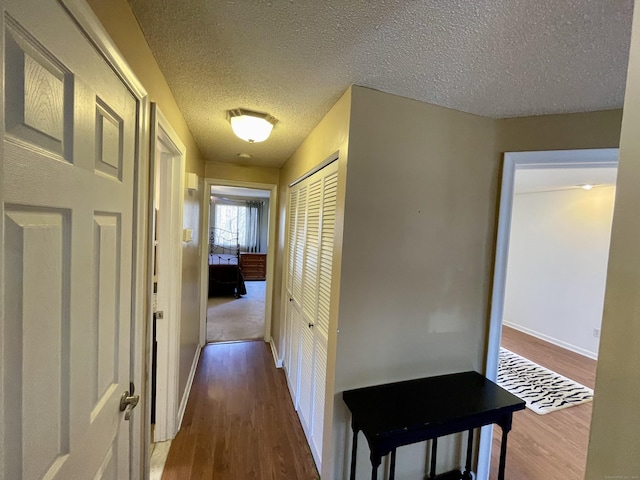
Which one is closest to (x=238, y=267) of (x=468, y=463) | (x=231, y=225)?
(x=231, y=225)

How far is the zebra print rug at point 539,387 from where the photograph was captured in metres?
2.54

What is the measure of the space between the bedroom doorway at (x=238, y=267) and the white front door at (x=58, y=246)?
249cm

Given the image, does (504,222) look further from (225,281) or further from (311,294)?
(225,281)

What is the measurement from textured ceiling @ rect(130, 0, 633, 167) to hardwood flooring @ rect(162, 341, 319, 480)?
2.27 meters

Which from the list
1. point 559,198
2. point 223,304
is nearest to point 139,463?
point 223,304

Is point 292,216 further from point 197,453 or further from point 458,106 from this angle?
point 197,453

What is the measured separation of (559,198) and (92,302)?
5569mm

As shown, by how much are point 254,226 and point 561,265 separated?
7.46 metres

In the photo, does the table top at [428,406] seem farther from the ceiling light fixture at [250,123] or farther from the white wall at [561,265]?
the white wall at [561,265]

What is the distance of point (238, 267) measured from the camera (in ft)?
18.9

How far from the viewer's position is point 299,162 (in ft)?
7.65

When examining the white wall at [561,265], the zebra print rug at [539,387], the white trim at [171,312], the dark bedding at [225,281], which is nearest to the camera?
the white trim at [171,312]

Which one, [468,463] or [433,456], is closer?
[433,456]

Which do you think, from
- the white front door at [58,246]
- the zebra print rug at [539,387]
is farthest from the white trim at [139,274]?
the zebra print rug at [539,387]
